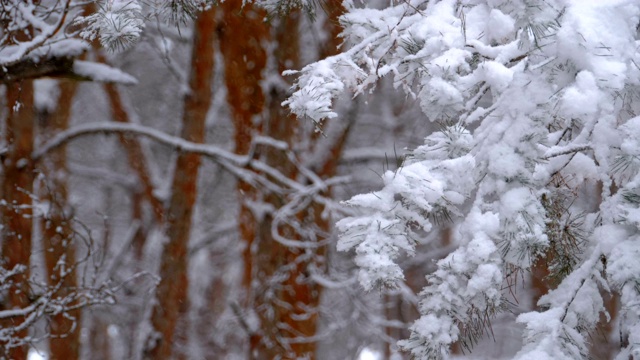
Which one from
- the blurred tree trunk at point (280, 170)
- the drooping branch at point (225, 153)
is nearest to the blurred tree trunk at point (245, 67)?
the blurred tree trunk at point (280, 170)

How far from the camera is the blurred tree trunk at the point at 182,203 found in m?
6.11

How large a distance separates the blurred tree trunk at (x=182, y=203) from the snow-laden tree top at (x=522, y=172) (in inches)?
158

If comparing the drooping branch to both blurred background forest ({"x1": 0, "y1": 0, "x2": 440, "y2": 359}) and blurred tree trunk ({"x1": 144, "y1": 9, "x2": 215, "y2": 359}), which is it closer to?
blurred background forest ({"x1": 0, "y1": 0, "x2": 440, "y2": 359})

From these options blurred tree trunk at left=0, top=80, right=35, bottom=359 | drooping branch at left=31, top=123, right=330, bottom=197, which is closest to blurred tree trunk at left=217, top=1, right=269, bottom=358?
drooping branch at left=31, top=123, right=330, bottom=197

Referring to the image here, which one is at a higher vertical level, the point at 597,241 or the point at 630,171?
the point at 630,171

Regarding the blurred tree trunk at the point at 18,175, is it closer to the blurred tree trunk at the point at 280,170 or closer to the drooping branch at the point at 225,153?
the drooping branch at the point at 225,153

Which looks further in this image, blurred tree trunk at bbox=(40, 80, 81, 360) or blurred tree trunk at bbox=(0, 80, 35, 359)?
blurred tree trunk at bbox=(40, 80, 81, 360)

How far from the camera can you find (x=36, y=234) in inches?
361

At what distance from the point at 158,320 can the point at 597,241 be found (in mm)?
4891

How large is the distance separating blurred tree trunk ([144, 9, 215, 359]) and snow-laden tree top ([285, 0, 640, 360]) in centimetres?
402

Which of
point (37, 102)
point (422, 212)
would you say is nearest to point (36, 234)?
point (37, 102)

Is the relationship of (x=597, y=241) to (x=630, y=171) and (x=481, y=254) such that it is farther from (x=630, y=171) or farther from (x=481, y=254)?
(x=481, y=254)

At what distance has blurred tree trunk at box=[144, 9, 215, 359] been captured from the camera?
241 inches

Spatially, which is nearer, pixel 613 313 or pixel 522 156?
pixel 522 156
